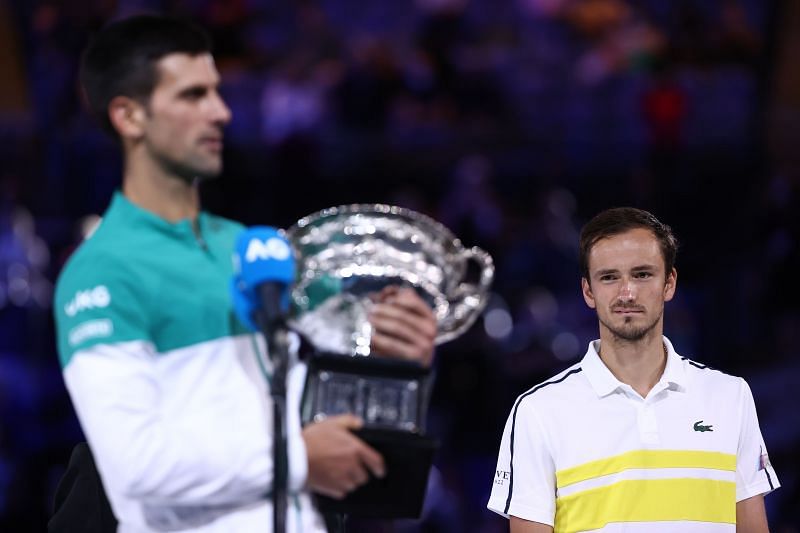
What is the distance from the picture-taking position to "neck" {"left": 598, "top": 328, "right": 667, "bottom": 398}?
2291 millimetres

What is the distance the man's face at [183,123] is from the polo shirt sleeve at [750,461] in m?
1.11

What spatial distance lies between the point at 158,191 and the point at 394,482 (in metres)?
0.74

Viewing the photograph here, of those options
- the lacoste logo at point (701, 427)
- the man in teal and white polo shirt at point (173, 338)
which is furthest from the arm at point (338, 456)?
the lacoste logo at point (701, 427)

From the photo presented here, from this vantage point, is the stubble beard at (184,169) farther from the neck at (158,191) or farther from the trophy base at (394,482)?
the trophy base at (394,482)

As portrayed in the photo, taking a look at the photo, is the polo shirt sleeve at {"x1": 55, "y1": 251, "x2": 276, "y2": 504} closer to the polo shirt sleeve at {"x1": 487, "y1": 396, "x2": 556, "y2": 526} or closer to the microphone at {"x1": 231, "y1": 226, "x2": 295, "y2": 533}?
the microphone at {"x1": 231, "y1": 226, "x2": 295, "y2": 533}

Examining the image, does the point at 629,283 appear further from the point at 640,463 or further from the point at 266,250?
the point at 266,250

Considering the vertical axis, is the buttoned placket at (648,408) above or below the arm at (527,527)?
above

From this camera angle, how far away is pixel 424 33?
8156mm

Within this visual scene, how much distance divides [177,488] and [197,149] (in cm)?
67

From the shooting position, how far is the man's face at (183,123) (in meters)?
2.30

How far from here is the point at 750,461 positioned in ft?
7.47

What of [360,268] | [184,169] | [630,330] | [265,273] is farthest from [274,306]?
[630,330]

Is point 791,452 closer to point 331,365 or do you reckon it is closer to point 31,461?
point 31,461

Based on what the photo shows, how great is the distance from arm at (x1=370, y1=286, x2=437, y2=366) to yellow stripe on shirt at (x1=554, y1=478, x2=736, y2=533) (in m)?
0.39
